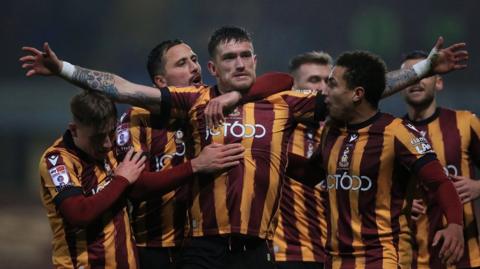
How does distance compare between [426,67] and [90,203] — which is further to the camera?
[426,67]

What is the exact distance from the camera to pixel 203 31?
14.2 m

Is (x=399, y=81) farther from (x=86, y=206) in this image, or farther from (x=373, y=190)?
(x=86, y=206)

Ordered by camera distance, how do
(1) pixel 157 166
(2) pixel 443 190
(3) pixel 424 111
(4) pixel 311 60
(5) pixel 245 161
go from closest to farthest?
(2) pixel 443 190 → (5) pixel 245 161 → (1) pixel 157 166 → (3) pixel 424 111 → (4) pixel 311 60

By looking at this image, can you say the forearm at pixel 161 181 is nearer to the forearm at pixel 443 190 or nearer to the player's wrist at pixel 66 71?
the player's wrist at pixel 66 71

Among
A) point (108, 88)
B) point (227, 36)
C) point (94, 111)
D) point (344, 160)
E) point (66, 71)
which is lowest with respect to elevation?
point (344, 160)

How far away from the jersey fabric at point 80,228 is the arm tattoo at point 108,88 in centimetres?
30

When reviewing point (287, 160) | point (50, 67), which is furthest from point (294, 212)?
point (50, 67)

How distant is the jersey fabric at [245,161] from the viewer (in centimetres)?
487

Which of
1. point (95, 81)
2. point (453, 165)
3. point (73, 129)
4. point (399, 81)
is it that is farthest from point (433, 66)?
point (73, 129)

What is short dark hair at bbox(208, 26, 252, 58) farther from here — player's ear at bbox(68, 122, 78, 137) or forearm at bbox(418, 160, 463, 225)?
forearm at bbox(418, 160, 463, 225)

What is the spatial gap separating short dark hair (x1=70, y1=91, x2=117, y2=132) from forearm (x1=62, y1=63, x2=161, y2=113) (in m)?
0.14

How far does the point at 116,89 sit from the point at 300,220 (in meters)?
1.59

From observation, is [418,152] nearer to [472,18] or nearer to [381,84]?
[381,84]

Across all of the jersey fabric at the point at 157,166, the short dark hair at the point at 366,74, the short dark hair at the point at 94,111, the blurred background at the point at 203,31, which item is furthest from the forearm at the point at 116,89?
the blurred background at the point at 203,31
